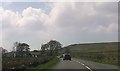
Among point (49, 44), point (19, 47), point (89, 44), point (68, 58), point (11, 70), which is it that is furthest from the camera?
point (89, 44)

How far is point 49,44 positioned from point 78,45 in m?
37.3

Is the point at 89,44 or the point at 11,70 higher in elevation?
the point at 89,44

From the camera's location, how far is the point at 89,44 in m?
189

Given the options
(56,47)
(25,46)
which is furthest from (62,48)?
(25,46)

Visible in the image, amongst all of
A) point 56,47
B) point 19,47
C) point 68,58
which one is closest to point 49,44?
point 56,47

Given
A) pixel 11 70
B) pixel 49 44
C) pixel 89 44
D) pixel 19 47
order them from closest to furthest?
pixel 11 70 < pixel 19 47 < pixel 49 44 < pixel 89 44

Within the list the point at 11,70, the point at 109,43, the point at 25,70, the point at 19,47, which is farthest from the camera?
the point at 109,43

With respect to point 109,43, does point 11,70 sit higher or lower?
lower

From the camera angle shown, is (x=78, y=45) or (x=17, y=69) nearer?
(x=17, y=69)

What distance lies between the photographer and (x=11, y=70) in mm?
22438

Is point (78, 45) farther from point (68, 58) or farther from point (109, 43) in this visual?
point (68, 58)

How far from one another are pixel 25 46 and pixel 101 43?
175 feet

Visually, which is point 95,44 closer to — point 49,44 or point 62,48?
point 62,48

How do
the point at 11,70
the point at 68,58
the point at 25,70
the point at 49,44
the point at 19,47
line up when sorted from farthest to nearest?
the point at 49,44, the point at 19,47, the point at 68,58, the point at 25,70, the point at 11,70
